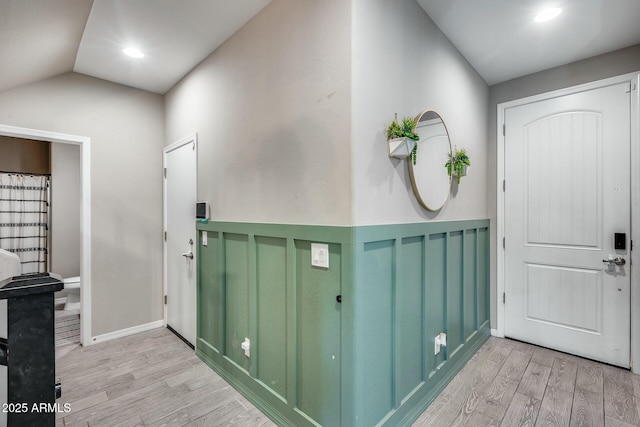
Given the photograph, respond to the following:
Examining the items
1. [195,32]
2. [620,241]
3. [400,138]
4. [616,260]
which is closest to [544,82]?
[620,241]

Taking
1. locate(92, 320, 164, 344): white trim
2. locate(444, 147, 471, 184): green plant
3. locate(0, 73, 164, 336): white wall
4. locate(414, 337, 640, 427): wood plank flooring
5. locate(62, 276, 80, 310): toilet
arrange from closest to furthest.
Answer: locate(414, 337, 640, 427): wood plank flooring
locate(444, 147, 471, 184): green plant
locate(0, 73, 164, 336): white wall
locate(92, 320, 164, 344): white trim
locate(62, 276, 80, 310): toilet

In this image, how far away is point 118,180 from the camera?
3049mm

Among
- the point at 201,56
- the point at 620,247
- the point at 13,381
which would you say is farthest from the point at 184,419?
the point at 620,247

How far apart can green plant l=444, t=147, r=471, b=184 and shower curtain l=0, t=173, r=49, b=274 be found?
19.0 feet

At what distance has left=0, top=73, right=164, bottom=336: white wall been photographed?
2.76 m

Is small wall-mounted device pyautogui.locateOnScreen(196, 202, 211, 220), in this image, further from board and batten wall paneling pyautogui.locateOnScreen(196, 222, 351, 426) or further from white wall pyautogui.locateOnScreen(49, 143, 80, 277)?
white wall pyautogui.locateOnScreen(49, 143, 80, 277)

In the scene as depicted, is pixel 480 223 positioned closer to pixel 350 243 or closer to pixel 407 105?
pixel 407 105

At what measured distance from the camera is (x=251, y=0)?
1912 millimetres

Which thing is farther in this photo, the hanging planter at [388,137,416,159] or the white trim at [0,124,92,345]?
the white trim at [0,124,92,345]

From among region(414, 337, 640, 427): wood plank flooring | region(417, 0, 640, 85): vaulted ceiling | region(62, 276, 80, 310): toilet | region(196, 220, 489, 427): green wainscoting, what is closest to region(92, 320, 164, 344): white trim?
region(196, 220, 489, 427): green wainscoting

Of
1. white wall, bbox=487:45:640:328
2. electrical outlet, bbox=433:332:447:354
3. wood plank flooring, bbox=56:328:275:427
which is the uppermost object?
white wall, bbox=487:45:640:328

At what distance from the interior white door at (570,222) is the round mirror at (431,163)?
3.72 ft

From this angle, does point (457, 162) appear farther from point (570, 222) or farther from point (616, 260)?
point (616, 260)

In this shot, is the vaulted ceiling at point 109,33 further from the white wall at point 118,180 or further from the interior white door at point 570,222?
the interior white door at point 570,222
